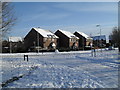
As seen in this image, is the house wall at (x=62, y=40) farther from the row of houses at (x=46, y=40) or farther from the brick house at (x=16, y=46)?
the brick house at (x=16, y=46)

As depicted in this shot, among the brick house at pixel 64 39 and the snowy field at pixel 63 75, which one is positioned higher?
the brick house at pixel 64 39

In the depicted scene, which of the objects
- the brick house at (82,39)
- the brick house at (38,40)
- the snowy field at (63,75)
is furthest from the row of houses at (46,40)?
the snowy field at (63,75)

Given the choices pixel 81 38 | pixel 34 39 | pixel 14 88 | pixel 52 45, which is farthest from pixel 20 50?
pixel 14 88

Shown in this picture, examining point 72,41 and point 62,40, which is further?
point 72,41

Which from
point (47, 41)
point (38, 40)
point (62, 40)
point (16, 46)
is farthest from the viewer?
point (62, 40)

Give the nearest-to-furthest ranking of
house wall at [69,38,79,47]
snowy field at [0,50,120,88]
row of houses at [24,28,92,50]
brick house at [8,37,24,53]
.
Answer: snowy field at [0,50,120,88] → brick house at [8,37,24,53] → row of houses at [24,28,92,50] → house wall at [69,38,79,47]

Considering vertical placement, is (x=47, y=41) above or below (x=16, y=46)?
above

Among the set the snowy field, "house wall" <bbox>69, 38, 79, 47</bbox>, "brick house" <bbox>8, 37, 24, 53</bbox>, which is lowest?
the snowy field

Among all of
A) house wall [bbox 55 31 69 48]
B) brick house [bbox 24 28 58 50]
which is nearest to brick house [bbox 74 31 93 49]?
house wall [bbox 55 31 69 48]

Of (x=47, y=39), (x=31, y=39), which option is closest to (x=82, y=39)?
(x=47, y=39)

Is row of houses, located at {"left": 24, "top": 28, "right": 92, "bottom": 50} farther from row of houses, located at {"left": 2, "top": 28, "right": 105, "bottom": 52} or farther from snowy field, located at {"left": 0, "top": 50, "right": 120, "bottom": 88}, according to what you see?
snowy field, located at {"left": 0, "top": 50, "right": 120, "bottom": 88}

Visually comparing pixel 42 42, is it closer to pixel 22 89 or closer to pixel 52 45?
pixel 52 45

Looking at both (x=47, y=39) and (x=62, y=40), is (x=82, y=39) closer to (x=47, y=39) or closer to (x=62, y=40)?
(x=62, y=40)

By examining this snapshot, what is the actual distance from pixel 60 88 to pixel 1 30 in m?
16.4
